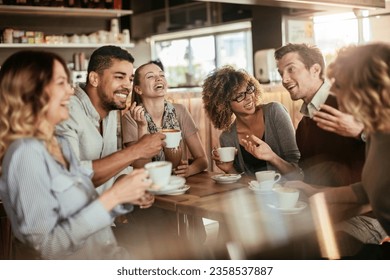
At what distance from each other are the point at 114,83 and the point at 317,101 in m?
0.59

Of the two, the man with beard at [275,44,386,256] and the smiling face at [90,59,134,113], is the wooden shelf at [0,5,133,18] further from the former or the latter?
the man with beard at [275,44,386,256]

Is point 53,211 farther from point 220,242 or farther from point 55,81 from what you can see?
point 220,242

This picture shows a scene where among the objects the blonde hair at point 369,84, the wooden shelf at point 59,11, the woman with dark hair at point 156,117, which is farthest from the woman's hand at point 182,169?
the wooden shelf at point 59,11

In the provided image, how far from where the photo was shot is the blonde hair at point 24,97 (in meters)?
1.05

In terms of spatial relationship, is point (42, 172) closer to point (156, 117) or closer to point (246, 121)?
point (156, 117)

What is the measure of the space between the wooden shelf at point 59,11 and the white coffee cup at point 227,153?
238 centimetres

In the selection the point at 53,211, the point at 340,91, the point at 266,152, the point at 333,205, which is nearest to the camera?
the point at 53,211

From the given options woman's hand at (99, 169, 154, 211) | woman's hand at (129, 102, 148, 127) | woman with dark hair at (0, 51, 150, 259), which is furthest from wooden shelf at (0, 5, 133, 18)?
woman's hand at (99, 169, 154, 211)

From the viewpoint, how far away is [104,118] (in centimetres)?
144

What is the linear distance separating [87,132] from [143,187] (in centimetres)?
37

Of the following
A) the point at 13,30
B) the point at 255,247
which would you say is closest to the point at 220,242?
the point at 255,247

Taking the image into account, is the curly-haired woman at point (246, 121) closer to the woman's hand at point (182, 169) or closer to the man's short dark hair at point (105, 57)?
the woman's hand at point (182, 169)

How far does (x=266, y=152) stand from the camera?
1.57m

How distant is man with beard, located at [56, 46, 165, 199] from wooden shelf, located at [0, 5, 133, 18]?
2.31m
